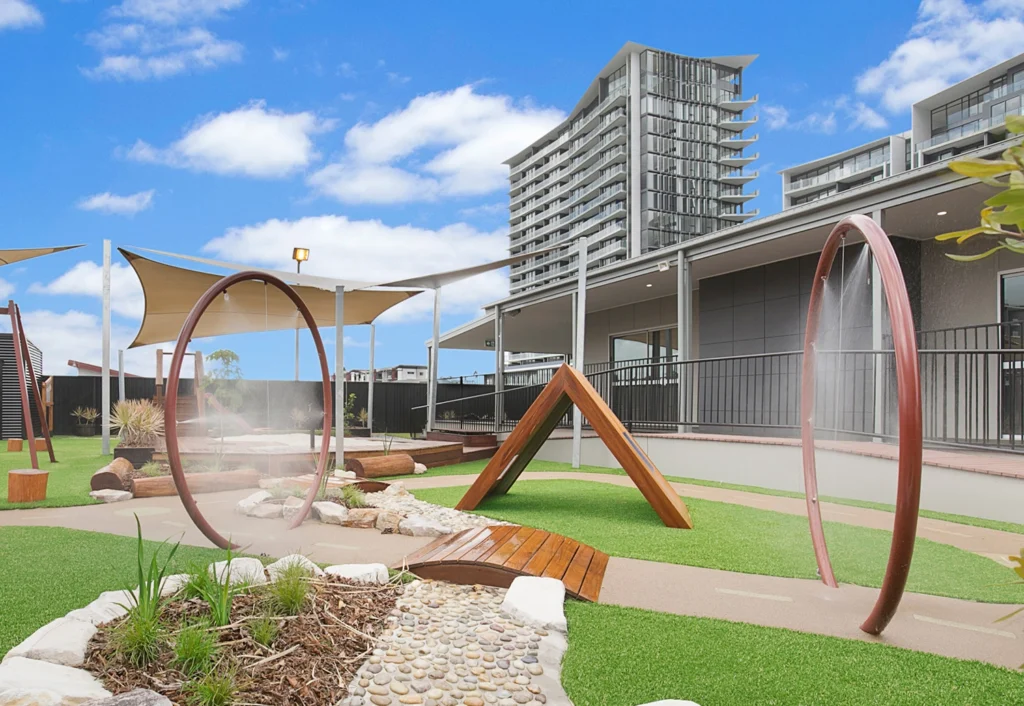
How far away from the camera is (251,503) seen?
19.5ft

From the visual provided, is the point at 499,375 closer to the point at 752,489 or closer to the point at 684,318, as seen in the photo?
the point at 684,318

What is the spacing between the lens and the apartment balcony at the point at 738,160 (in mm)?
72938

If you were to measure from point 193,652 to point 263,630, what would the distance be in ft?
0.86

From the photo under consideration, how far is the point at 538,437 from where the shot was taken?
6301 millimetres

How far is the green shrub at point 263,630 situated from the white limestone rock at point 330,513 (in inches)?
113

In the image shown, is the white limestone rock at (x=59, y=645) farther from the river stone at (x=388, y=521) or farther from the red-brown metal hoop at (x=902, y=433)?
the red-brown metal hoop at (x=902, y=433)

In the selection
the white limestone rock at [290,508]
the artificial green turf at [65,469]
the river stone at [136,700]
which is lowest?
the artificial green turf at [65,469]

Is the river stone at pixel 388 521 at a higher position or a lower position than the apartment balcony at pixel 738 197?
lower

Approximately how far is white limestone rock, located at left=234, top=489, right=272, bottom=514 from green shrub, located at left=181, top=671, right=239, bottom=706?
3.94 meters

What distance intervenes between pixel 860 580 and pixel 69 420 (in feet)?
65.3

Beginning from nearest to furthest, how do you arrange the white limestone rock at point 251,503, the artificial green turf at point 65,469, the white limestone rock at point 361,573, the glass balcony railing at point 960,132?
the white limestone rock at point 361,573 < the white limestone rock at point 251,503 < the artificial green turf at point 65,469 < the glass balcony railing at point 960,132

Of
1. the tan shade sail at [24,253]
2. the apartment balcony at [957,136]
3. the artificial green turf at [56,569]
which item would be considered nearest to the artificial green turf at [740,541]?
the artificial green turf at [56,569]

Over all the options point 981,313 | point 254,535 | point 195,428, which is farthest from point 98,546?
point 981,313

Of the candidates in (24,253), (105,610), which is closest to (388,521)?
(105,610)
